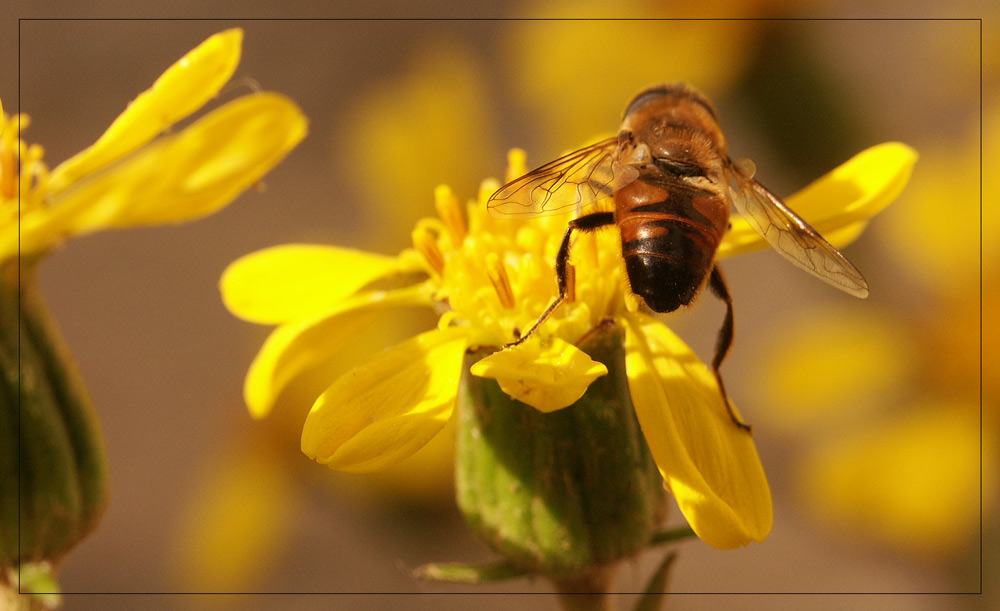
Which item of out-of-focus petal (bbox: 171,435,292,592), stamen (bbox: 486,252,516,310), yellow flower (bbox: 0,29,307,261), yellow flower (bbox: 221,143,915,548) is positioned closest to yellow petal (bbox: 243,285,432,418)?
yellow flower (bbox: 221,143,915,548)

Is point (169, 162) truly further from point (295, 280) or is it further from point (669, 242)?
point (669, 242)

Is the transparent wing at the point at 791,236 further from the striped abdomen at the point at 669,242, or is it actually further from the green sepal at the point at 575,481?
the green sepal at the point at 575,481

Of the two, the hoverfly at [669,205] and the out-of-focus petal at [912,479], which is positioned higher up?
the hoverfly at [669,205]

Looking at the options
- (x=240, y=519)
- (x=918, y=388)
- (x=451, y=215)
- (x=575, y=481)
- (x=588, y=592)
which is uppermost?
(x=451, y=215)

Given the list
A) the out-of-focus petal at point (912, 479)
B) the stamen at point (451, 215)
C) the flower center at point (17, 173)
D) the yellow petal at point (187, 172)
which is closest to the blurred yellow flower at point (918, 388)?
the out-of-focus petal at point (912, 479)

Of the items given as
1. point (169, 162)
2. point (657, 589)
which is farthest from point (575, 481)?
point (169, 162)

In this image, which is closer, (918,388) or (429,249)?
(429,249)

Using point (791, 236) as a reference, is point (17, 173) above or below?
above
